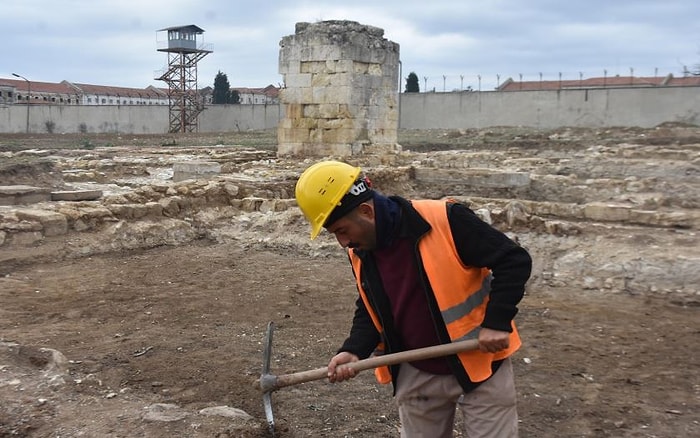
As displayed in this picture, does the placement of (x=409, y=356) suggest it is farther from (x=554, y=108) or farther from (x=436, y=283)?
(x=554, y=108)

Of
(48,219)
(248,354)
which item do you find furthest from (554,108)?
(248,354)

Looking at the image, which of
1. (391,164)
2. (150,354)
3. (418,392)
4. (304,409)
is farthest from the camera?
(391,164)

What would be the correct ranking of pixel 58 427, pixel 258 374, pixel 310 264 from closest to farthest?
pixel 58 427 < pixel 258 374 < pixel 310 264

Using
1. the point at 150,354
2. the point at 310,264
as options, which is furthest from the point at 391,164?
the point at 150,354

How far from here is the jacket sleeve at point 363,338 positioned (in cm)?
263

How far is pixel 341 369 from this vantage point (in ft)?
8.25

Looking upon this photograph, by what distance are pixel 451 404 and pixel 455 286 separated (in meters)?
0.53

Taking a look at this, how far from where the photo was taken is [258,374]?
406cm

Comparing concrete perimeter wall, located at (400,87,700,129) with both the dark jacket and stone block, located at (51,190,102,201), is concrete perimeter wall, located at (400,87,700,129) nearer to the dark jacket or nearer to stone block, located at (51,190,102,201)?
stone block, located at (51,190,102,201)

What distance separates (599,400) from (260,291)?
3382 millimetres

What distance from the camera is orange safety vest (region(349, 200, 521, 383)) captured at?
2.24 m

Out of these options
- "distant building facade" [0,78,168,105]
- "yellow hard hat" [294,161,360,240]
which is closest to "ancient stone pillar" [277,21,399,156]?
"yellow hard hat" [294,161,360,240]

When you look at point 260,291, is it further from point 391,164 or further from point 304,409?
point 391,164

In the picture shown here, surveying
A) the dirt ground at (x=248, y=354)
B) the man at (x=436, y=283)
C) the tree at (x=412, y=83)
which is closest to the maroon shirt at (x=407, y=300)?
the man at (x=436, y=283)
